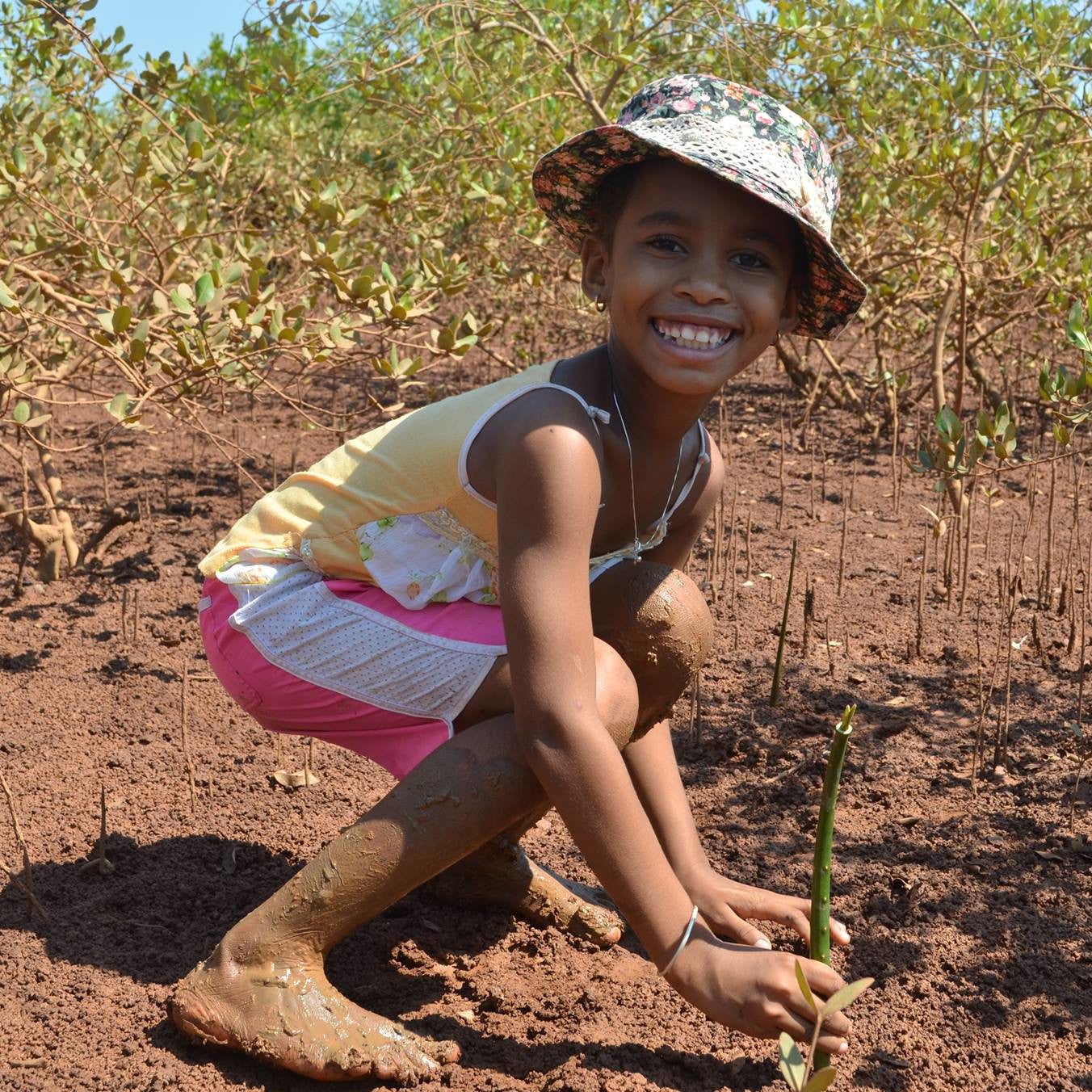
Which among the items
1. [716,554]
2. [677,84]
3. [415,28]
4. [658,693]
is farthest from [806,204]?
[415,28]

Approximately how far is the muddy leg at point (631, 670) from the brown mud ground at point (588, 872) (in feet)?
0.18

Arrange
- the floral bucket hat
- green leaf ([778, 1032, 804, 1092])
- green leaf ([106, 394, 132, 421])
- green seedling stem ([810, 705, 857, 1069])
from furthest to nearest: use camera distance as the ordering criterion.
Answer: green leaf ([106, 394, 132, 421])
the floral bucket hat
green seedling stem ([810, 705, 857, 1069])
green leaf ([778, 1032, 804, 1092])

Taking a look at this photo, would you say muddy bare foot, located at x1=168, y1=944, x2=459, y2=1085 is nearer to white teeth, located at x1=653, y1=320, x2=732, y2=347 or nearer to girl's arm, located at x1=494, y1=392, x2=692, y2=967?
girl's arm, located at x1=494, y1=392, x2=692, y2=967

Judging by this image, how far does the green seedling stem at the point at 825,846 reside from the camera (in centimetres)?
149

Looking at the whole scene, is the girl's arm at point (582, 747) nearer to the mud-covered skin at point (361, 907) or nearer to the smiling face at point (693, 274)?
the mud-covered skin at point (361, 907)

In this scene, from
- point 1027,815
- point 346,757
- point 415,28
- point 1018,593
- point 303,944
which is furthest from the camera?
point 415,28

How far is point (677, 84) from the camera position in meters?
1.88

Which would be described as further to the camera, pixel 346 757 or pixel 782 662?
pixel 782 662

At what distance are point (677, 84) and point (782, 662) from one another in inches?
70.7

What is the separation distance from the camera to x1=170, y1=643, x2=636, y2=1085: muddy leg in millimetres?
1767

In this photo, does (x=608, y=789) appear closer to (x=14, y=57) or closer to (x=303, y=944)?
(x=303, y=944)

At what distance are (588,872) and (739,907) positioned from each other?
453 mm

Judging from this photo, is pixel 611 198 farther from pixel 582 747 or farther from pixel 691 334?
pixel 582 747

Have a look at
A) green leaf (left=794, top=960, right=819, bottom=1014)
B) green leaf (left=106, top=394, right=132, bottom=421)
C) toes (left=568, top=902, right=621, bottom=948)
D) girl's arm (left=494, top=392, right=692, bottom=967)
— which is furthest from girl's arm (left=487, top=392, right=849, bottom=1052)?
green leaf (left=106, top=394, right=132, bottom=421)
